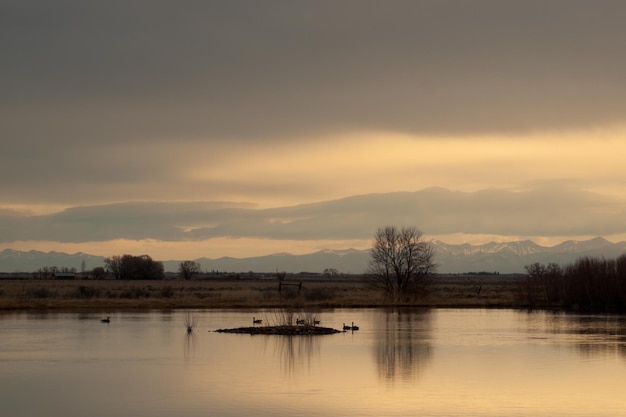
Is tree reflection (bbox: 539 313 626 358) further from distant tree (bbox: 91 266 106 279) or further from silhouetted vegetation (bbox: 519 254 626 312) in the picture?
distant tree (bbox: 91 266 106 279)

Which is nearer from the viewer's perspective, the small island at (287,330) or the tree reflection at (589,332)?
the tree reflection at (589,332)

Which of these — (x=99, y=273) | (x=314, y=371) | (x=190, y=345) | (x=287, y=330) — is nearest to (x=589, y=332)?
(x=287, y=330)

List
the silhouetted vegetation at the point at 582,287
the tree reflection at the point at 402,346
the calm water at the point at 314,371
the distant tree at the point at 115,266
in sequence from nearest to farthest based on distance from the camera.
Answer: the calm water at the point at 314,371, the tree reflection at the point at 402,346, the silhouetted vegetation at the point at 582,287, the distant tree at the point at 115,266

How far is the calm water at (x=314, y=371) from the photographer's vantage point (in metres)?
18.5

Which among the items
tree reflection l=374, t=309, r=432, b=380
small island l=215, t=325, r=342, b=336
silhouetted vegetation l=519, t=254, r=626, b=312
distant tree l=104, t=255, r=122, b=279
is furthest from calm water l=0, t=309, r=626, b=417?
distant tree l=104, t=255, r=122, b=279

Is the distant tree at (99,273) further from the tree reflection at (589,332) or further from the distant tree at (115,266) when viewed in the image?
the tree reflection at (589,332)

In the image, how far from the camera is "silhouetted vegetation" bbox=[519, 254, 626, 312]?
192ft

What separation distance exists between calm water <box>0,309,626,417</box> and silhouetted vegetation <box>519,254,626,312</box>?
61.0 feet

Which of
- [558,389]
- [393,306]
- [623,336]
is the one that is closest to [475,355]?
[558,389]

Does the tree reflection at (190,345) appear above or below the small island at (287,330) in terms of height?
below

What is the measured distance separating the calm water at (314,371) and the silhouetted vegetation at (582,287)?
18604 mm

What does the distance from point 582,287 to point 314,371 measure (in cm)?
4096

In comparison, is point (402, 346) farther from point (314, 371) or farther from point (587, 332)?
point (587, 332)

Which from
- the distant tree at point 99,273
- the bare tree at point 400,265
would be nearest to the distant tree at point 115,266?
the distant tree at point 99,273
